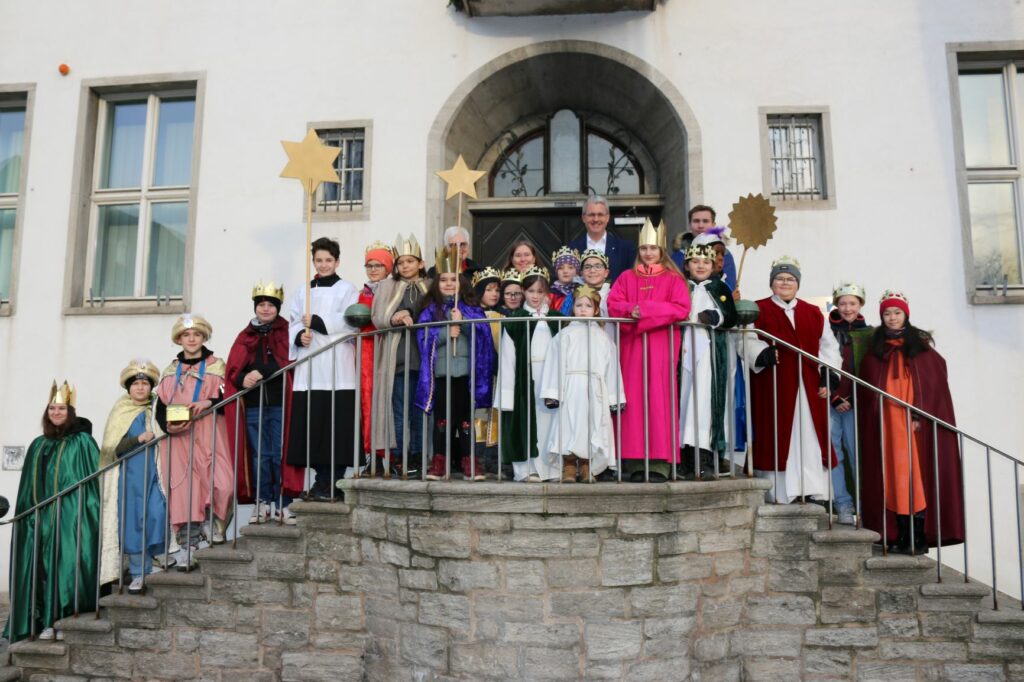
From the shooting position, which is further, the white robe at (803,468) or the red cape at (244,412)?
the red cape at (244,412)

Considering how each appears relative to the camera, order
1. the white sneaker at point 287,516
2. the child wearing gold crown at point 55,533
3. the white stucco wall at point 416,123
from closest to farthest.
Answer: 1. the white sneaker at point 287,516
2. the child wearing gold crown at point 55,533
3. the white stucco wall at point 416,123

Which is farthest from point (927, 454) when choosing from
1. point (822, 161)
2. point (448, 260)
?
point (822, 161)

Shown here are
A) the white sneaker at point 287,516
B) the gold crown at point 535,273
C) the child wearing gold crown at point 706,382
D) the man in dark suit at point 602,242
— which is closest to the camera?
the child wearing gold crown at point 706,382

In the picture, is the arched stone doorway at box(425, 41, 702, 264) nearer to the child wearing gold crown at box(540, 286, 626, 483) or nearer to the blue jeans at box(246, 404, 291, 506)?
the blue jeans at box(246, 404, 291, 506)

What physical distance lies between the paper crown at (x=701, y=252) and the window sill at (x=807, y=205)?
245cm

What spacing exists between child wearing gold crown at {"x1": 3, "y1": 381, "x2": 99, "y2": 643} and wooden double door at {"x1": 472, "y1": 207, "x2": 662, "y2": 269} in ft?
13.8

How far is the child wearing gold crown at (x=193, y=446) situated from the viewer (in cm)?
532

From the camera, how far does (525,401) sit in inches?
191

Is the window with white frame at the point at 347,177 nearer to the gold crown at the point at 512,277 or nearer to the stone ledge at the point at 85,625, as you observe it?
the gold crown at the point at 512,277

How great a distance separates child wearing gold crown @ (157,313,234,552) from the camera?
5.32 m

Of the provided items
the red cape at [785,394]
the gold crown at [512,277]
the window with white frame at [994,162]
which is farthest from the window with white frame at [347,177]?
the window with white frame at [994,162]

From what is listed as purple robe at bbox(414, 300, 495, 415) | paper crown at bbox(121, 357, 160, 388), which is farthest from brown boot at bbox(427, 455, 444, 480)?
paper crown at bbox(121, 357, 160, 388)

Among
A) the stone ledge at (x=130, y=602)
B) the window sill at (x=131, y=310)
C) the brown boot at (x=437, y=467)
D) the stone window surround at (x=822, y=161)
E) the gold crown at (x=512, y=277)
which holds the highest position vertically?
the stone window surround at (x=822, y=161)

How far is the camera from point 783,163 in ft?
25.1
